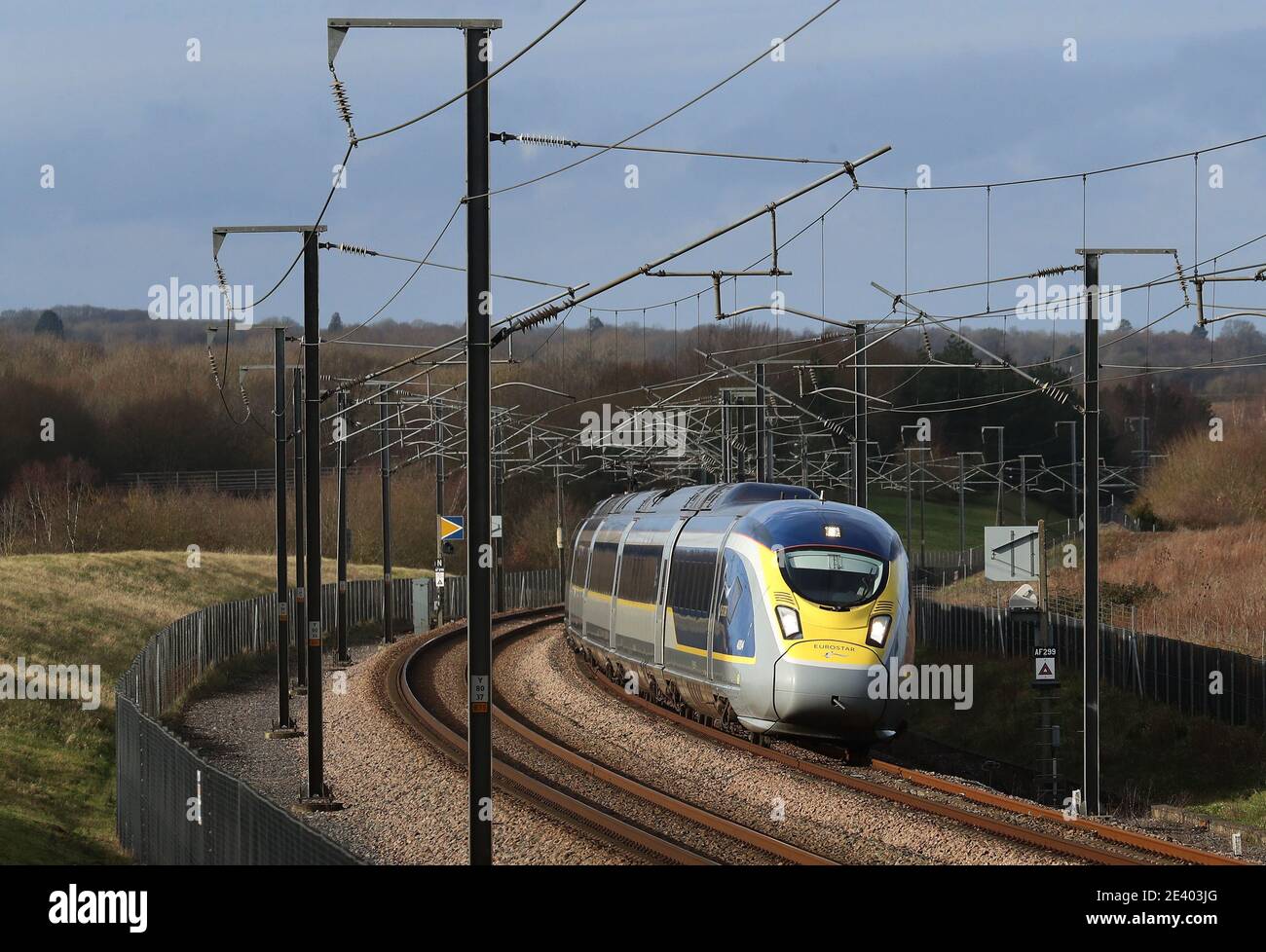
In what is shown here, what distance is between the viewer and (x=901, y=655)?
70.5 feet

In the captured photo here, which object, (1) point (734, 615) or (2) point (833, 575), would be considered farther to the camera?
(1) point (734, 615)

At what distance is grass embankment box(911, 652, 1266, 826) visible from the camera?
26.7 meters

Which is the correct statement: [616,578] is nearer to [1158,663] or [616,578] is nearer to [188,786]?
[1158,663]

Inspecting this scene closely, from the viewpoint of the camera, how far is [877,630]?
69.4 ft

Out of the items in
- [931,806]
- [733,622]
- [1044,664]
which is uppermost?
[733,622]

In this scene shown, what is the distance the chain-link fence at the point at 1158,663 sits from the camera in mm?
29219

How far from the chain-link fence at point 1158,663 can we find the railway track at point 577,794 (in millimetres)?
8087

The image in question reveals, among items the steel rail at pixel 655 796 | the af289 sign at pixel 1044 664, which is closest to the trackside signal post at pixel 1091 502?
the af289 sign at pixel 1044 664

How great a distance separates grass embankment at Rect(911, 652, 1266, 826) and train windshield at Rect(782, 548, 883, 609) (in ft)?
20.1

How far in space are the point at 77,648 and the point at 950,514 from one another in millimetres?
85647

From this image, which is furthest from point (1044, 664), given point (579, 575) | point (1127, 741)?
point (579, 575)
